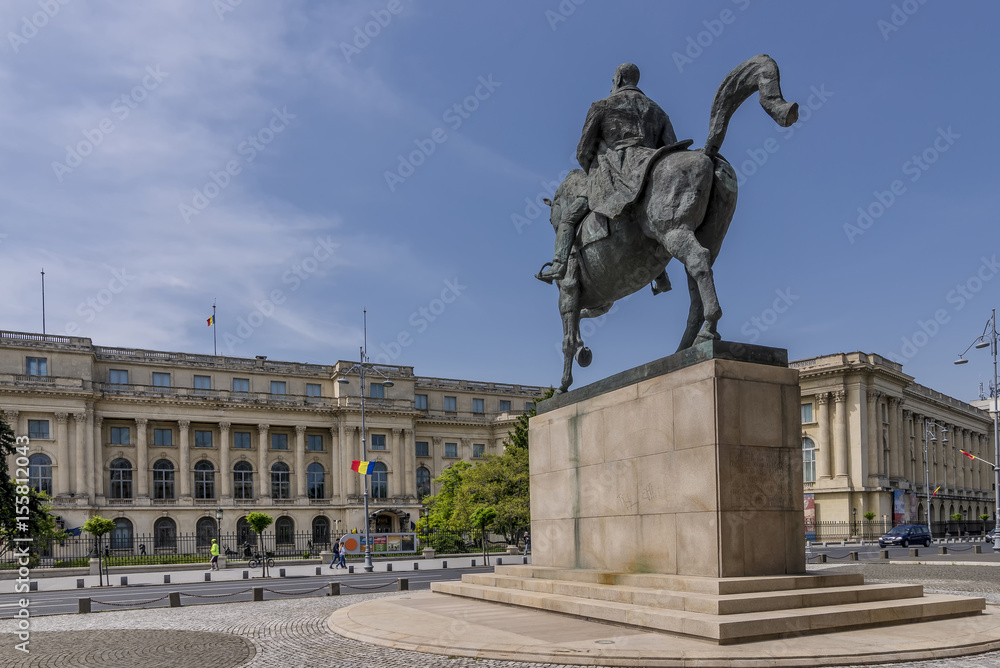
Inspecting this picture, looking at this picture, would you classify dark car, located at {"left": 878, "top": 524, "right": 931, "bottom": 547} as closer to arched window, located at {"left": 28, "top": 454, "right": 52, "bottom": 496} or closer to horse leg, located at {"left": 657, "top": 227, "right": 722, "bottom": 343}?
horse leg, located at {"left": 657, "top": 227, "right": 722, "bottom": 343}

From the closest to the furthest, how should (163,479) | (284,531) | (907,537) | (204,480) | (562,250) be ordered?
(562,250) → (907,537) → (163,479) → (204,480) → (284,531)

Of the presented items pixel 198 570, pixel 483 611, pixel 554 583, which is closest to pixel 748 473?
pixel 554 583

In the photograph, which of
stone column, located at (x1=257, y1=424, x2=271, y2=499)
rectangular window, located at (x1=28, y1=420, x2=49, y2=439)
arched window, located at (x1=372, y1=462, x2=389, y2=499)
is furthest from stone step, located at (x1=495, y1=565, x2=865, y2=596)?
arched window, located at (x1=372, y1=462, x2=389, y2=499)

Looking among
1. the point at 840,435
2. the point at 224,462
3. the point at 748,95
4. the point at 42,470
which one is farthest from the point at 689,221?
the point at 224,462

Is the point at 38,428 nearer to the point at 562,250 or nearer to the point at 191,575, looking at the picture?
the point at 191,575

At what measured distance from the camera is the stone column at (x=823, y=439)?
7856 centimetres

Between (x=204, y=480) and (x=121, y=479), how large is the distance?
763cm

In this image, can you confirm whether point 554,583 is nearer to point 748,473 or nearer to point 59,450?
point 748,473

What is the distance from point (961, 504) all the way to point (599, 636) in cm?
10672

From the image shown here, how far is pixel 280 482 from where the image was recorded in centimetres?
8688

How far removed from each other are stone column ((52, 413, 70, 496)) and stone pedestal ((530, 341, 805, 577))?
235 feet

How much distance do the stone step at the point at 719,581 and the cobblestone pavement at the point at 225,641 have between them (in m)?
1.98

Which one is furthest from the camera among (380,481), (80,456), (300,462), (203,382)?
(380,481)

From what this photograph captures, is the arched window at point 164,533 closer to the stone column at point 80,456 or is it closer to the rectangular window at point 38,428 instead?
the stone column at point 80,456
